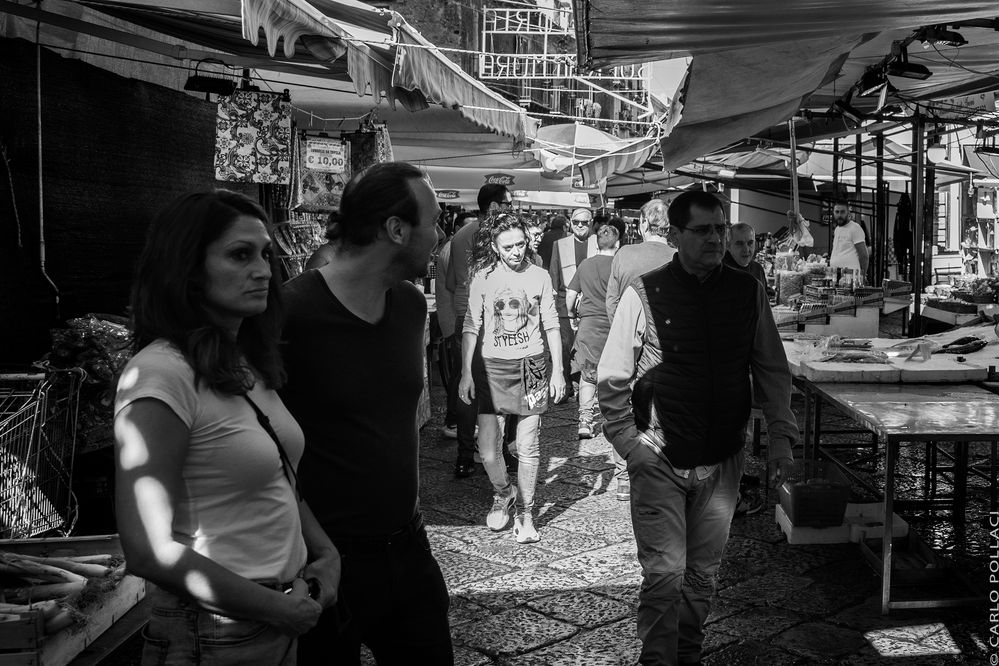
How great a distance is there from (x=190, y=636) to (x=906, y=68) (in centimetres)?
732

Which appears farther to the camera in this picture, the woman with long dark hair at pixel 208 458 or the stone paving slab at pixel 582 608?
the stone paving slab at pixel 582 608

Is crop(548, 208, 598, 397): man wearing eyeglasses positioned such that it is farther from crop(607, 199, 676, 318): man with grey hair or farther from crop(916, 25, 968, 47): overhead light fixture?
crop(916, 25, 968, 47): overhead light fixture

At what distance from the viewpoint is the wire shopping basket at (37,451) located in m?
4.17

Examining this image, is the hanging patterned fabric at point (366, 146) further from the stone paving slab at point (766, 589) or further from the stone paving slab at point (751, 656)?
the stone paving slab at point (751, 656)

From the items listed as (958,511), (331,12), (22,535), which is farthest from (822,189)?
(22,535)

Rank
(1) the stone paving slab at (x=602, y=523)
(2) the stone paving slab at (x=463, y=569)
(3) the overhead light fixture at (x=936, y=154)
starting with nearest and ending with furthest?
(2) the stone paving slab at (x=463, y=569)
(1) the stone paving slab at (x=602, y=523)
(3) the overhead light fixture at (x=936, y=154)

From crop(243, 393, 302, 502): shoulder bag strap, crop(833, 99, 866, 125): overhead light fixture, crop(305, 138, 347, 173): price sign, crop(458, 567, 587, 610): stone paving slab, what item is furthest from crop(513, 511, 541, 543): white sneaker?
crop(833, 99, 866, 125): overhead light fixture

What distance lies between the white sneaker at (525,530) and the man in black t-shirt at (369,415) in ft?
11.0

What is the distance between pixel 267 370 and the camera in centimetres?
225

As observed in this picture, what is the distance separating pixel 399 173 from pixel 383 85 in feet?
11.2

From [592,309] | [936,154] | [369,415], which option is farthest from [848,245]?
[369,415]

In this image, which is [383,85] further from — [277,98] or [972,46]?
[972,46]

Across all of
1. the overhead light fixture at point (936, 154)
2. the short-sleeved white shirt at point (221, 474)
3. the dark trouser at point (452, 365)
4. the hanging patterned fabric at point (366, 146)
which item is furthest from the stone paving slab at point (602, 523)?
the overhead light fixture at point (936, 154)

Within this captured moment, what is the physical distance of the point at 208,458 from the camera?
199 cm
